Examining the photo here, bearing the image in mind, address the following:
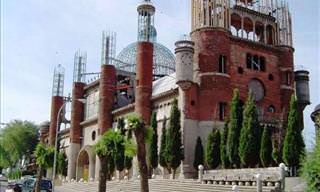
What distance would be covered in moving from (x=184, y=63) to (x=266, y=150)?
475 inches

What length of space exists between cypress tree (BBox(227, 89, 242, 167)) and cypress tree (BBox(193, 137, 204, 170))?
14.2 feet

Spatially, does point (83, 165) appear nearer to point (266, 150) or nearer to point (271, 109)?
point (271, 109)

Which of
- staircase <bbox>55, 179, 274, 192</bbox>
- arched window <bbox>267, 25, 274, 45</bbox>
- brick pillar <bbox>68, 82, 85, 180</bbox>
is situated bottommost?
staircase <bbox>55, 179, 274, 192</bbox>

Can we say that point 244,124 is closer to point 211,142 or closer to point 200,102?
point 211,142

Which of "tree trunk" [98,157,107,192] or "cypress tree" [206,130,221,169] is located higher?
"cypress tree" [206,130,221,169]

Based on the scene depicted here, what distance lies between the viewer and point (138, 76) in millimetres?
46688

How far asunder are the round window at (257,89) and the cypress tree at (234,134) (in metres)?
9.74

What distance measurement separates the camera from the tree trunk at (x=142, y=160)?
25.6m

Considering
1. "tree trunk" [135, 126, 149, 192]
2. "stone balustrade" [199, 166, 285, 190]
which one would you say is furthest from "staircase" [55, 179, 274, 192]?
"tree trunk" [135, 126, 149, 192]

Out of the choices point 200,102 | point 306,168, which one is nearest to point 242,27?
point 200,102

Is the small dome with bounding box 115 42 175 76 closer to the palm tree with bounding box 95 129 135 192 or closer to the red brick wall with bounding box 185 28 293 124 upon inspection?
the red brick wall with bounding box 185 28 293 124

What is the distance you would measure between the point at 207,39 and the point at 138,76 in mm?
8264

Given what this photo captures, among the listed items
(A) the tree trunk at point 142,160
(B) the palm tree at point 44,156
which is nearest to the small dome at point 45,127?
(B) the palm tree at point 44,156

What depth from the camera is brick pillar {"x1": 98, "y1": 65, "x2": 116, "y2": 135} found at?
5416 centimetres
